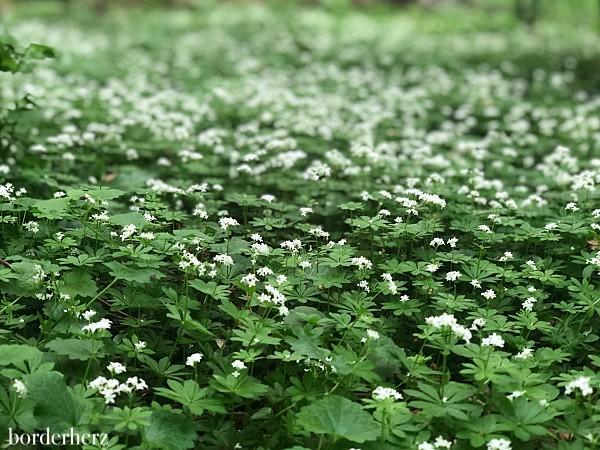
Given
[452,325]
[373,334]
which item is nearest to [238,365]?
[373,334]

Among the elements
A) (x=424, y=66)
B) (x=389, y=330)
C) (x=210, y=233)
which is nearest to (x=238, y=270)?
(x=210, y=233)

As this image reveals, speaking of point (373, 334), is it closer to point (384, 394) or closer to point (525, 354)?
point (384, 394)

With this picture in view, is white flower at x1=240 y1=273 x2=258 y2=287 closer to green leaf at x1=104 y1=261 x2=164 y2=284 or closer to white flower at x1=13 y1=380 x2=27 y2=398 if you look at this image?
green leaf at x1=104 y1=261 x2=164 y2=284

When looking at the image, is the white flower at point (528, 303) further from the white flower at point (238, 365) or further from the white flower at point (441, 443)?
the white flower at point (238, 365)

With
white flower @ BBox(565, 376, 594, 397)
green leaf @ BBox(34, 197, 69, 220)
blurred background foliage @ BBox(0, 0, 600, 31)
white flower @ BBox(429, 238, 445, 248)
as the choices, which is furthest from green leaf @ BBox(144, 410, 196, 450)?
blurred background foliage @ BBox(0, 0, 600, 31)

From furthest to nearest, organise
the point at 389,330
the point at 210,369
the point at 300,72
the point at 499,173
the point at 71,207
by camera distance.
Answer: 1. the point at 300,72
2. the point at 499,173
3. the point at 71,207
4. the point at 389,330
5. the point at 210,369

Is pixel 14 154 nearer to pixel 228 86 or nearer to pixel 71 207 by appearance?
pixel 71 207
